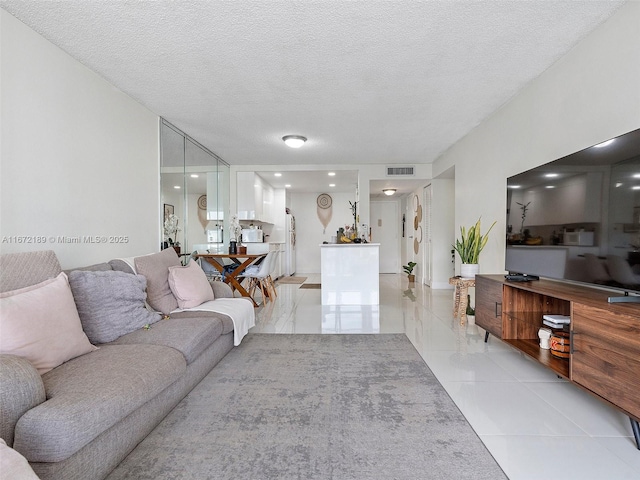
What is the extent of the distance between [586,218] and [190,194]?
442 centimetres

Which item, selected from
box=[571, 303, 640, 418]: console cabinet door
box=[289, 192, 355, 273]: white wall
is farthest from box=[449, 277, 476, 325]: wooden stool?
box=[289, 192, 355, 273]: white wall

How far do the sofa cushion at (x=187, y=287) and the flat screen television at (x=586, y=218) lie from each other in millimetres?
2739

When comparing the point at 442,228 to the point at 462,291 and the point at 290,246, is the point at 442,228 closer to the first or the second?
the point at 462,291

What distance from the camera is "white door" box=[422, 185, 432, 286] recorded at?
6691mm

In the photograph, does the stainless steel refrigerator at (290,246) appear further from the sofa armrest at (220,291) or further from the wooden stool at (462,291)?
the wooden stool at (462,291)

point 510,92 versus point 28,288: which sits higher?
point 510,92

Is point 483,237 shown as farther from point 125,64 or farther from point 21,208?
point 21,208

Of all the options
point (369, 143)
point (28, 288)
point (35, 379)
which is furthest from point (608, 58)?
point (28, 288)

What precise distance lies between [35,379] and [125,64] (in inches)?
A: 99.3

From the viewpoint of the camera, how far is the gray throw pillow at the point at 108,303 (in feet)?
6.17

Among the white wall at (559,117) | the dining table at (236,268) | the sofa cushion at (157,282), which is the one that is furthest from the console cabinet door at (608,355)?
the dining table at (236,268)

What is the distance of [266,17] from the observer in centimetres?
208

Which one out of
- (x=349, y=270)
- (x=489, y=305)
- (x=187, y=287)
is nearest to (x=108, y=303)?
(x=187, y=287)

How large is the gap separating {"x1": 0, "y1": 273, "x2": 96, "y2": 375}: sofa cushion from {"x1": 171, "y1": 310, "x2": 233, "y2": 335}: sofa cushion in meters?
0.80
